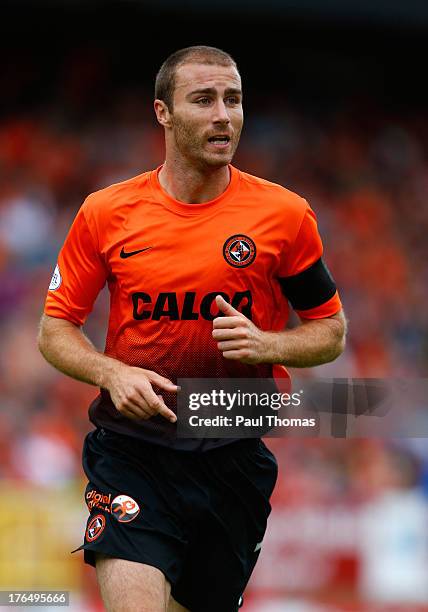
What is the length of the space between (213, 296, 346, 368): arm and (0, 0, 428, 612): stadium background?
158 inches

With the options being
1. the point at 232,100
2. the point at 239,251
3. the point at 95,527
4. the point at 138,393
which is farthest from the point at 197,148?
the point at 95,527

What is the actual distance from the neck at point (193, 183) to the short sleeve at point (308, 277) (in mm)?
389

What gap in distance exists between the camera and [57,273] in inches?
193

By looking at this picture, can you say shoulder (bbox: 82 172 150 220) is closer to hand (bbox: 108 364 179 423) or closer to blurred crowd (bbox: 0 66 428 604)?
hand (bbox: 108 364 179 423)

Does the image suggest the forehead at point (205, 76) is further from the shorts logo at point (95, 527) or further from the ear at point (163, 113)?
the shorts logo at point (95, 527)

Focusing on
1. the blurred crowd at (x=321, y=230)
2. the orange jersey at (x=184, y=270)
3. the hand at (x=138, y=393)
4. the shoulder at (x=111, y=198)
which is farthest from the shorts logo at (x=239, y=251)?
the blurred crowd at (x=321, y=230)

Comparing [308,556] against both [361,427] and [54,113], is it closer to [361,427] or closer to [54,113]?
[361,427]

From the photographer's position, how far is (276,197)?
189 inches

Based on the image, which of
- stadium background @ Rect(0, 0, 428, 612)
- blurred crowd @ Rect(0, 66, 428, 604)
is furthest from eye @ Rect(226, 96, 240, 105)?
blurred crowd @ Rect(0, 66, 428, 604)

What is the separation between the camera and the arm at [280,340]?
4328 mm

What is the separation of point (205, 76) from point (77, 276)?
968 millimetres

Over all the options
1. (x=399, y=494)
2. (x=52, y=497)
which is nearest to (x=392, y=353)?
(x=399, y=494)

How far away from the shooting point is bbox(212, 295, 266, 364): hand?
4316 mm

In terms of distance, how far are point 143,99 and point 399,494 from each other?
6.54 metres
